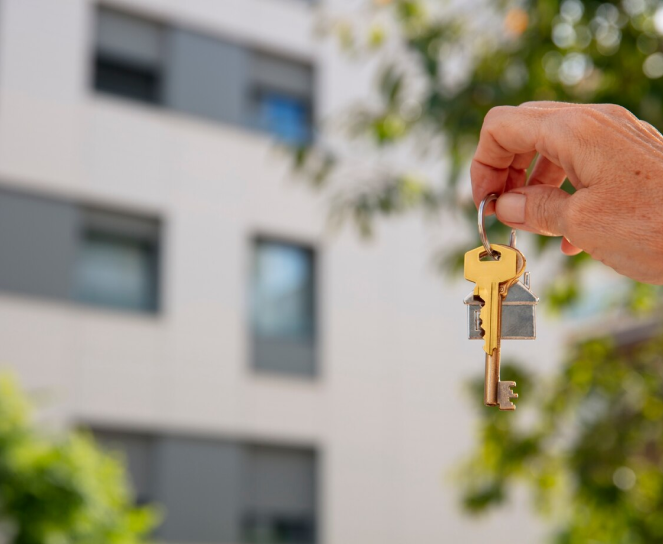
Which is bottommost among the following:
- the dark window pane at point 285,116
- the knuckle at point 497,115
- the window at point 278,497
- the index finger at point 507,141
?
the window at point 278,497

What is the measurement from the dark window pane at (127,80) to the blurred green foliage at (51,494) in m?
6.57

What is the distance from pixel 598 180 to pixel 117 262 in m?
12.4

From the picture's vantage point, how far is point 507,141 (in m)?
1.42

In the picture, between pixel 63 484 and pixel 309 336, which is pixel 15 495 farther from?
pixel 309 336

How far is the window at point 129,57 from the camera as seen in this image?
13695mm

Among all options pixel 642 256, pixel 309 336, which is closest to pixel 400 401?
pixel 309 336

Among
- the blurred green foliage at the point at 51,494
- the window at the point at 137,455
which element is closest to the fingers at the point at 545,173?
the blurred green foliage at the point at 51,494

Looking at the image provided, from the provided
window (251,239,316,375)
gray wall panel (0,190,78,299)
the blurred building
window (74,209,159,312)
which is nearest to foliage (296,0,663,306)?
gray wall panel (0,190,78,299)

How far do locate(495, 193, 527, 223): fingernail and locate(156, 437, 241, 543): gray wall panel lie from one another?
11849 mm

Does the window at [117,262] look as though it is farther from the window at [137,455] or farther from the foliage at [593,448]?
A: the foliage at [593,448]

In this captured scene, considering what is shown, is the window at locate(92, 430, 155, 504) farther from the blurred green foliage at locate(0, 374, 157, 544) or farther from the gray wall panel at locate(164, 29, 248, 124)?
the blurred green foliage at locate(0, 374, 157, 544)

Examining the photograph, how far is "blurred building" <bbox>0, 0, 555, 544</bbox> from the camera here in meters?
12.7

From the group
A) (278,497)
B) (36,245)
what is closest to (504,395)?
(36,245)

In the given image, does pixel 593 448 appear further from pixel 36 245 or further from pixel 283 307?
pixel 283 307
